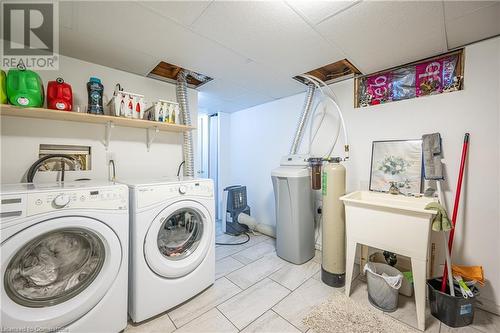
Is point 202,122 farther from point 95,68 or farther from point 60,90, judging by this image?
point 60,90

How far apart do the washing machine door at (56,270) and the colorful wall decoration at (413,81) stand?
8.57 feet

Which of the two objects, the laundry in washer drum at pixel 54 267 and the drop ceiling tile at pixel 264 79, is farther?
the drop ceiling tile at pixel 264 79

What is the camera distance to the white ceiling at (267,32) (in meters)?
1.22

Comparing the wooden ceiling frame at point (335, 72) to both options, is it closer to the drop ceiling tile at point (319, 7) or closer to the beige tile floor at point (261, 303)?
the drop ceiling tile at point (319, 7)

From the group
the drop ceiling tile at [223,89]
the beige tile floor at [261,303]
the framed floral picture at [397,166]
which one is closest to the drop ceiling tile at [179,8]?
the drop ceiling tile at [223,89]

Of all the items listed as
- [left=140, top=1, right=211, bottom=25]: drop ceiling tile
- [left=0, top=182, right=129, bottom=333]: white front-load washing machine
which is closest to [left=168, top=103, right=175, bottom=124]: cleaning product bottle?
[left=140, top=1, right=211, bottom=25]: drop ceiling tile

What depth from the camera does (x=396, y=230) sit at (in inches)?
56.5

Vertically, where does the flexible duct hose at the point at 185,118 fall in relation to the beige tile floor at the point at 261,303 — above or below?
above

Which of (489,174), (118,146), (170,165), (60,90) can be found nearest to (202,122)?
(170,165)

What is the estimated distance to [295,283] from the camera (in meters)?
1.87

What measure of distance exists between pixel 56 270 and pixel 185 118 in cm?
168

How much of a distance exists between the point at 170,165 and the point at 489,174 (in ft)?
9.62

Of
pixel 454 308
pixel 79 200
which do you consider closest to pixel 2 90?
pixel 79 200

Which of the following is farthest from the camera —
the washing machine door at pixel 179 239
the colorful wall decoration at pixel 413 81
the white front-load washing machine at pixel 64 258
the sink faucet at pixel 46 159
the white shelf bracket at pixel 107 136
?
the white shelf bracket at pixel 107 136
